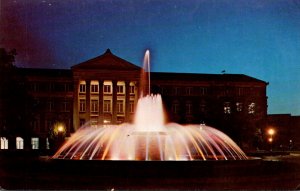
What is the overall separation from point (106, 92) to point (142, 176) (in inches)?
2829

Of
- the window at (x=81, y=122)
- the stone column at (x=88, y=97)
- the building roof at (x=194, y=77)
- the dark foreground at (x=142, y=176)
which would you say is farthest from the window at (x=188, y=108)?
the dark foreground at (x=142, y=176)

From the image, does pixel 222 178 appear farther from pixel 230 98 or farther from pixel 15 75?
pixel 230 98

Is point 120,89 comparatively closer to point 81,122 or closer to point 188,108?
point 81,122

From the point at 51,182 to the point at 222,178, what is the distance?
18.2ft

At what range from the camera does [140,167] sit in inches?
694

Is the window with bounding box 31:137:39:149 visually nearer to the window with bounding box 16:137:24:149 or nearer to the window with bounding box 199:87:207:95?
the window with bounding box 16:137:24:149

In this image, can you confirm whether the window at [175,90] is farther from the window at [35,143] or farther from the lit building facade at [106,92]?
the window at [35,143]

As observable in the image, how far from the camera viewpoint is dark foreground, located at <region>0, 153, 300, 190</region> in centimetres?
1612

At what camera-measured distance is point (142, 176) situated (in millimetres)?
16641

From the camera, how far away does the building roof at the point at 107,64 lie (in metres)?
83.9

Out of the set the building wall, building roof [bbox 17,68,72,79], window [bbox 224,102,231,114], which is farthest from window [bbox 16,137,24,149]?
the building wall

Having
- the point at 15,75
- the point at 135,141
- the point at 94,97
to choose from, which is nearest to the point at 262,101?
the point at 94,97

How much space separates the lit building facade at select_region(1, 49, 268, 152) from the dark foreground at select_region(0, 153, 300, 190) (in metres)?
59.3

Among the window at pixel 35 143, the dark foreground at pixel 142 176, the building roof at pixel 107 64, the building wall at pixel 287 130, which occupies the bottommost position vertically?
the window at pixel 35 143
